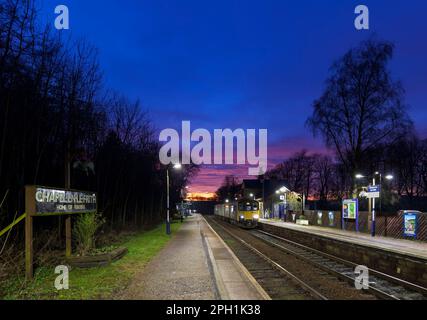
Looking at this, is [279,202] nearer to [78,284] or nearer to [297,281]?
[297,281]

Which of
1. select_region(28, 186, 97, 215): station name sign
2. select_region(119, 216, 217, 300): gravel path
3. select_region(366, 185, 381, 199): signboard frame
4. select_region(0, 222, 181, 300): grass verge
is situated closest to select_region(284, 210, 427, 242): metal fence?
select_region(366, 185, 381, 199): signboard frame

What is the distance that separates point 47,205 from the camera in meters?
11.4

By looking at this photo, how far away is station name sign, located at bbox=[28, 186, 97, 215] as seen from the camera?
35.1 feet

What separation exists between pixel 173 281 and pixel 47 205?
13.9 feet

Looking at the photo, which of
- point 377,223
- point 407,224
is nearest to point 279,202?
point 377,223

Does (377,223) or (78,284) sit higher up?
(78,284)

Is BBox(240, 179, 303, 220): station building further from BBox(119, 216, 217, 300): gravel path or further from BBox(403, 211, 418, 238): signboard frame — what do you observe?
BBox(119, 216, 217, 300): gravel path

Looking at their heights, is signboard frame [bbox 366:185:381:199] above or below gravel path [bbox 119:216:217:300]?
above

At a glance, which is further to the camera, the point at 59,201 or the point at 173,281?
the point at 59,201

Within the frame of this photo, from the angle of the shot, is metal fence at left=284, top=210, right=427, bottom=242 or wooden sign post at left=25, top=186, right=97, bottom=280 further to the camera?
metal fence at left=284, top=210, right=427, bottom=242

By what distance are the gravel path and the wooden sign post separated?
284cm

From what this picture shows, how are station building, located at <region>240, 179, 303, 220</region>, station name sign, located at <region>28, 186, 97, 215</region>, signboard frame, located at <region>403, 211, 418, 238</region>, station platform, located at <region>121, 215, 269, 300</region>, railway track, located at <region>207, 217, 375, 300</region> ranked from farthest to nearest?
station building, located at <region>240, 179, 303, 220</region> < signboard frame, located at <region>403, 211, 418, 238</region> < station name sign, located at <region>28, 186, 97, 215</region> < railway track, located at <region>207, 217, 375, 300</region> < station platform, located at <region>121, 215, 269, 300</region>
